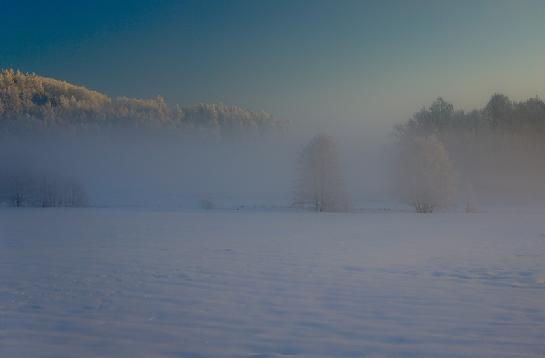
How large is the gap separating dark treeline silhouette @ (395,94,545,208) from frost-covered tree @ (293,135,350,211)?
18787mm

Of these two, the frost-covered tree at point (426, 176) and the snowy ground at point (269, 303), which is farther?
the frost-covered tree at point (426, 176)

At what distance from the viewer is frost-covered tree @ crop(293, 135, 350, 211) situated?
42.5 m

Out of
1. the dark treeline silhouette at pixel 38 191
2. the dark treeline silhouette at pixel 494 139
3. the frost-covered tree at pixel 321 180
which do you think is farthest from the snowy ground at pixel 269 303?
the dark treeline silhouette at pixel 494 139

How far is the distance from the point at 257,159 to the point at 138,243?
73803 millimetres

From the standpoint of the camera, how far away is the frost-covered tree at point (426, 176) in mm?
39594

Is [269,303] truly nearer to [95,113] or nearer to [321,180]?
[321,180]

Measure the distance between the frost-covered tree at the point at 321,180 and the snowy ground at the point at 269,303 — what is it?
1172 inches

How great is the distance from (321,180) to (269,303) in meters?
37.1

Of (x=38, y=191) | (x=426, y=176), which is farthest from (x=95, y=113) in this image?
(x=426, y=176)

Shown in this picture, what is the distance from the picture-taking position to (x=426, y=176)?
3959 centimetres

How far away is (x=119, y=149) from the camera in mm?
84812

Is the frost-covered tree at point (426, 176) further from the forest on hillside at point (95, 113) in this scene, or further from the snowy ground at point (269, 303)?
the forest on hillside at point (95, 113)

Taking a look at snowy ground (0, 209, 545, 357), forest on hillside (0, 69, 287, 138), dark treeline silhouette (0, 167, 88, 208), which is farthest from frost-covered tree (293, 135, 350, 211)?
forest on hillside (0, 69, 287, 138)

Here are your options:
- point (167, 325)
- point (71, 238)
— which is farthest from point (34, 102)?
point (167, 325)
